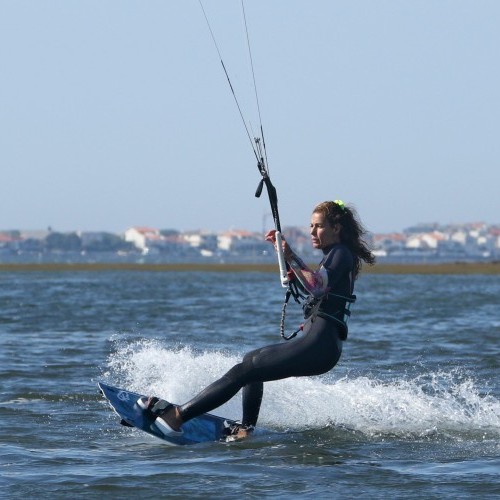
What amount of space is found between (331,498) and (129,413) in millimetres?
2820

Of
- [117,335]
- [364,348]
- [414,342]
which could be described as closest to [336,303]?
[364,348]

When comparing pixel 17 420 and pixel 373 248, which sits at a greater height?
pixel 373 248

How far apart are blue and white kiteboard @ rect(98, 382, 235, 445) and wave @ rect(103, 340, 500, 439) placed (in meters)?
0.87

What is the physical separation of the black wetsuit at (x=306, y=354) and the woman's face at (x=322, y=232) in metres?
0.07

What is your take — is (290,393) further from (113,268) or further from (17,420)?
(113,268)

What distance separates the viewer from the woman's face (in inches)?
395

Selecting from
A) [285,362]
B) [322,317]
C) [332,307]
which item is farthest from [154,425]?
[332,307]

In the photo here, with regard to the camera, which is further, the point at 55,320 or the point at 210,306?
the point at 210,306

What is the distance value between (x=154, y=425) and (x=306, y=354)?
1.44 meters

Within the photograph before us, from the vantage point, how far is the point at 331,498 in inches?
327

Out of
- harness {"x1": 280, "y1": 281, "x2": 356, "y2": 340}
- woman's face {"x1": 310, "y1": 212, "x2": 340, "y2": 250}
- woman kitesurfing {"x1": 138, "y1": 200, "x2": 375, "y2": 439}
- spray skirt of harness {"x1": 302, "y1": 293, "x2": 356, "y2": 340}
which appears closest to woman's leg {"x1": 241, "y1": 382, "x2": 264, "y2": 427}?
woman kitesurfing {"x1": 138, "y1": 200, "x2": 375, "y2": 439}

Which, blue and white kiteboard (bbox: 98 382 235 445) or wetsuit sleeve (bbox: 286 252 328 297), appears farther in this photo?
blue and white kiteboard (bbox: 98 382 235 445)

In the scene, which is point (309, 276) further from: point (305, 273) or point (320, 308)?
point (320, 308)

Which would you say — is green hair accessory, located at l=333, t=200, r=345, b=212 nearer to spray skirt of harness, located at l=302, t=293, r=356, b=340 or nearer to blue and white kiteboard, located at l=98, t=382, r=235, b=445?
spray skirt of harness, located at l=302, t=293, r=356, b=340
